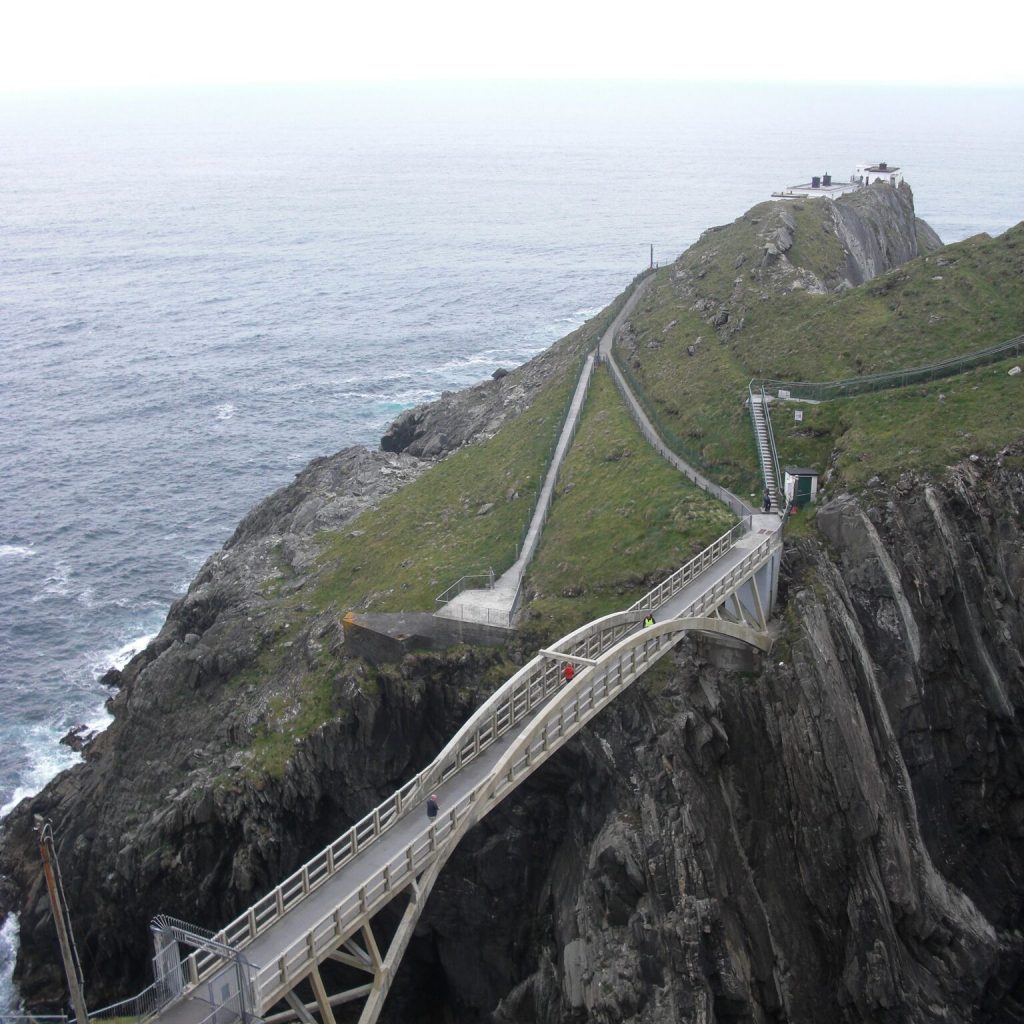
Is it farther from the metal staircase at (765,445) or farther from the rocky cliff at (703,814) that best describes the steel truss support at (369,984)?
the metal staircase at (765,445)

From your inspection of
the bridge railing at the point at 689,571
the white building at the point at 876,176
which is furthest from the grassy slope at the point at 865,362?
the white building at the point at 876,176

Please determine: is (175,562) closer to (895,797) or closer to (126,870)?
(126,870)

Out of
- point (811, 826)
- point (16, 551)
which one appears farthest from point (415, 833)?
point (16, 551)

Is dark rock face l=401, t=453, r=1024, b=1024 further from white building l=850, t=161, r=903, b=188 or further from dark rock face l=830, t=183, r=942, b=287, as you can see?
white building l=850, t=161, r=903, b=188

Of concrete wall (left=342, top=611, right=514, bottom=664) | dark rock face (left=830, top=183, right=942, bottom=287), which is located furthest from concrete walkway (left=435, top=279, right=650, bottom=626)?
dark rock face (left=830, top=183, right=942, bottom=287)

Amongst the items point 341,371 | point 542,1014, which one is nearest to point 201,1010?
point 542,1014

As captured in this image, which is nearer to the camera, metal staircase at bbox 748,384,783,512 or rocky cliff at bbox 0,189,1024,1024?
rocky cliff at bbox 0,189,1024,1024
